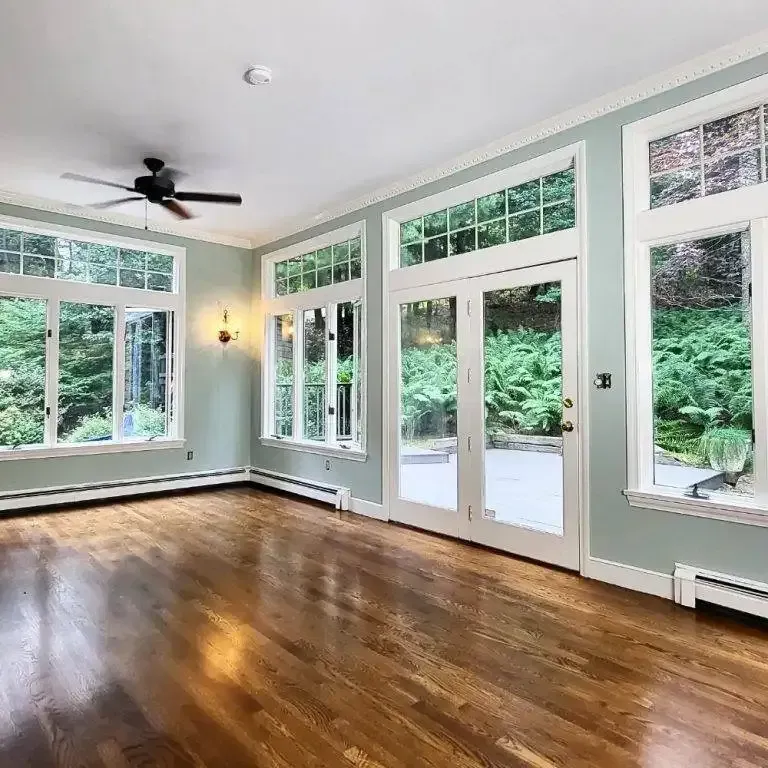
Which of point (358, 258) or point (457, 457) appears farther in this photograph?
point (358, 258)

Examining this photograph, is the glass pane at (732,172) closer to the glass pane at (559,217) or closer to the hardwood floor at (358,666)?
the glass pane at (559,217)

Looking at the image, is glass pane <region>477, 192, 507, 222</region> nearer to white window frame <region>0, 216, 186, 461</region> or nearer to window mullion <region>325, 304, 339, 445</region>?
window mullion <region>325, 304, 339, 445</region>

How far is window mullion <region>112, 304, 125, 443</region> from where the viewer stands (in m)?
5.92

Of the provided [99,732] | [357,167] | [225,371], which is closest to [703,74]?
[357,167]

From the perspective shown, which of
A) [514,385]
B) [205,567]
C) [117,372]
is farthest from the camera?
[117,372]

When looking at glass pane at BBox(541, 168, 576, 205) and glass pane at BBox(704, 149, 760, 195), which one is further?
glass pane at BBox(541, 168, 576, 205)

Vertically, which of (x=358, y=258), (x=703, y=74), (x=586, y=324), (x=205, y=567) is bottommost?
(x=205, y=567)

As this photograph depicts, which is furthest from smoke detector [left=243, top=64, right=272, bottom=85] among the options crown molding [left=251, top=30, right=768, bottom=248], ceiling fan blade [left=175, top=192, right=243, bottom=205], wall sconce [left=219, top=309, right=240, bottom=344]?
wall sconce [left=219, top=309, right=240, bottom=344]

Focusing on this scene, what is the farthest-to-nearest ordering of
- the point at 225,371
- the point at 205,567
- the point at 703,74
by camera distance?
the point at 225,371, the point at 205,567, the point at 703,74

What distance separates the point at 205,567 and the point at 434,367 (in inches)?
91.9

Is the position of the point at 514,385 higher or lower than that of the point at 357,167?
lower

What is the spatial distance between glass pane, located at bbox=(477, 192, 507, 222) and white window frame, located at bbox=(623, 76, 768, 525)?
0.96 meters

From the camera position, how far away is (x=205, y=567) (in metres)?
3.71

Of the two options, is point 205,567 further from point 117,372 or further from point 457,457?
point 117,372
